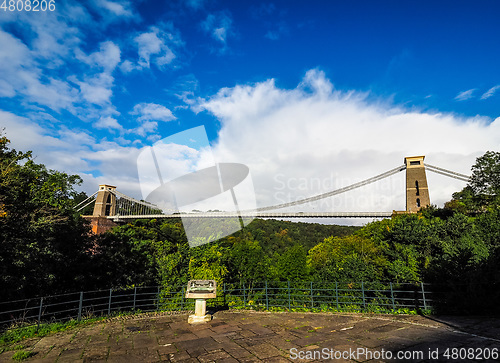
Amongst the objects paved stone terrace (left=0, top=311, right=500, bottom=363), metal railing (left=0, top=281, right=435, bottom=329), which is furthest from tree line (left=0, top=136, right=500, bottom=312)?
paved stone terrace (left=0, top=311, right=500, bottom=363)

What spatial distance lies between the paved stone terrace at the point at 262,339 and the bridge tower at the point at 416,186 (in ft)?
84.6

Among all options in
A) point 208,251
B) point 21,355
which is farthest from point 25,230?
point 208,251

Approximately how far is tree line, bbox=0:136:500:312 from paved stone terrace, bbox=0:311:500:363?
3.01 metres

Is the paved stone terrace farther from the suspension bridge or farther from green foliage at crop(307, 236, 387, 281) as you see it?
the suspension bridge

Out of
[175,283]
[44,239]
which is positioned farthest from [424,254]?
[44,239]

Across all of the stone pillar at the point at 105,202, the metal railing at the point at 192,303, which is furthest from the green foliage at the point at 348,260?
the stone pillar at the point at 105,202

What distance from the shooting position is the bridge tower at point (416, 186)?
29250 mm

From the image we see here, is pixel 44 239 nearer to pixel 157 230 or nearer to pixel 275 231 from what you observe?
pixel 157 230

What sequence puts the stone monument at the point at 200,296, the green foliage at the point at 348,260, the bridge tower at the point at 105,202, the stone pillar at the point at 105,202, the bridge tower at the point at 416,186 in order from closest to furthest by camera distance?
the stone monument at the point at 200,296 < the green foliage at the point at 348,260 < the bridge tower at the point at 416,186 < the bridge tower at the point at 105,202 < the stone pillar at the point at 105,202

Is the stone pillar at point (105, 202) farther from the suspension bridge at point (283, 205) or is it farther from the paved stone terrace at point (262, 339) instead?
the paved stone terrace at point (262, 339)

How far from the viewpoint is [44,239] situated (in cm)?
1054

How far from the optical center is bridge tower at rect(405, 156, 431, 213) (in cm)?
2925

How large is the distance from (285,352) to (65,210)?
12501 millimetres

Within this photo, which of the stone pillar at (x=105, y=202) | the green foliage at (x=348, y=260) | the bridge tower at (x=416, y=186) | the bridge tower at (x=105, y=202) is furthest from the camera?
the stone pillar at (x=105, y=202)
